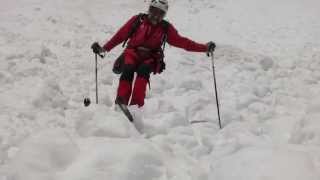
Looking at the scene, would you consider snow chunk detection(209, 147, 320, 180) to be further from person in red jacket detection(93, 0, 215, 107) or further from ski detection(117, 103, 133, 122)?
person in red jacket detection(93, 0, 215, 107)

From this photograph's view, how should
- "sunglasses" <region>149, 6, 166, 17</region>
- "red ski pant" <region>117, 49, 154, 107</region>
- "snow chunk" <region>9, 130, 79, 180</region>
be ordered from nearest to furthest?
"snow chunk" <region>9, 130, 79, 180</region>, "red ski pant" <region>117, 49, 154, 107</region>, "sunglasses" <region>149, 6, 166, 17</region>

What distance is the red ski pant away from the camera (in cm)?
762

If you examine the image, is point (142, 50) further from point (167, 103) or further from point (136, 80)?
point (167, 103)

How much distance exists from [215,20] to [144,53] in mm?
8785

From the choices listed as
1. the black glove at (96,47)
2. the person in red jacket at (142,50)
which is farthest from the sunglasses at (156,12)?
the black glove at (96,47)

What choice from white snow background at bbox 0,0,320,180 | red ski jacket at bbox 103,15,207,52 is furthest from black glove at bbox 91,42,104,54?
white snow background at bbox 0,0,320,180

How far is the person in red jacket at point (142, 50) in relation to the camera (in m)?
7.66

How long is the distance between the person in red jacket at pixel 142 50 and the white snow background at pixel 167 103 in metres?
0.42

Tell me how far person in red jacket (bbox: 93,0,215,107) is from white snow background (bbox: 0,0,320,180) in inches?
16.7

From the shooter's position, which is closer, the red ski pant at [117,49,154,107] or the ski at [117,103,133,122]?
the ski at [117,103,133,122]

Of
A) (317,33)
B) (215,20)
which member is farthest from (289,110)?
(215,20)

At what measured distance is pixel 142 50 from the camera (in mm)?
7953

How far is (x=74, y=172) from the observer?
4836 millimetres

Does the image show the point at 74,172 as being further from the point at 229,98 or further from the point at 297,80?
the point at 297,80
